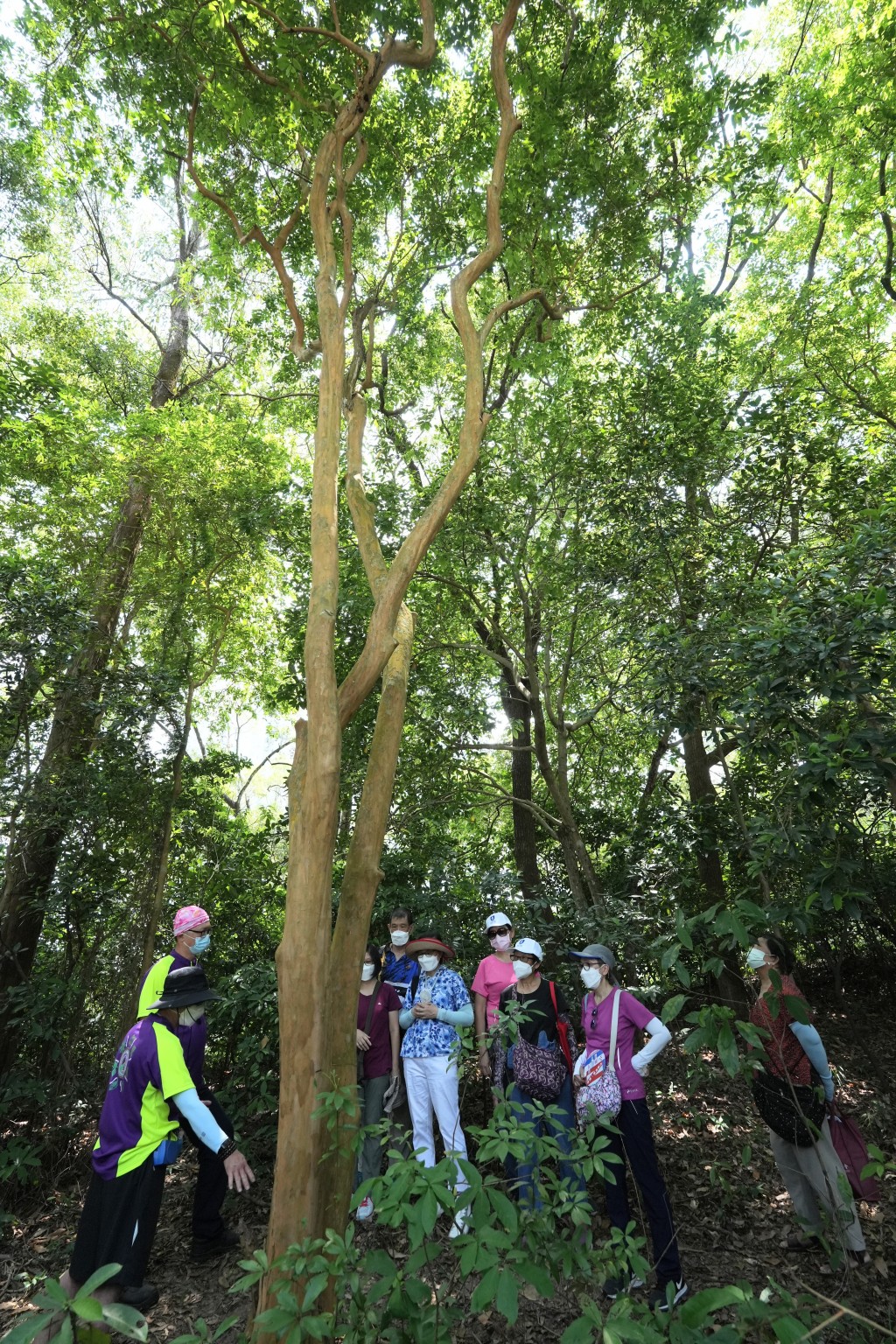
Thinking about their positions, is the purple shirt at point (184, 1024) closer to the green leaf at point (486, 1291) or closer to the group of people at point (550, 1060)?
the group of people at point (550, 1060)

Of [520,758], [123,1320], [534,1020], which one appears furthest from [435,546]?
[123,1320]

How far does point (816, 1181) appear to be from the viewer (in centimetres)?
385

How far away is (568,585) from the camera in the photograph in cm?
751

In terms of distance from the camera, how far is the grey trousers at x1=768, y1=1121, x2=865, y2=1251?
3703 mm

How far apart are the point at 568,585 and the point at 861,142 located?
280 inches

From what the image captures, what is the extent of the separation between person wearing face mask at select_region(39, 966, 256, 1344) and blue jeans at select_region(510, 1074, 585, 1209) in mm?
1242

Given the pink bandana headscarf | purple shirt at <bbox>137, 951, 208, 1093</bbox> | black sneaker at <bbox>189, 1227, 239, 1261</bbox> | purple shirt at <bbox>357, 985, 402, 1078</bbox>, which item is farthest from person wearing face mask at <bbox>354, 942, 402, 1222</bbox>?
the pink bandana headscarf

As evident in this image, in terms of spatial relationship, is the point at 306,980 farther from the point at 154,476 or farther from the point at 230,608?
the point at 154,476

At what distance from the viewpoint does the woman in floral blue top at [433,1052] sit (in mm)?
4438

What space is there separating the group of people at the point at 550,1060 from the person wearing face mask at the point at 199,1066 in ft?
2.98

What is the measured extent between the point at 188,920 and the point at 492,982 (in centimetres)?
208

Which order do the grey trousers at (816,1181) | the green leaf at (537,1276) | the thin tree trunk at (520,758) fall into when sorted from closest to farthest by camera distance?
1. the green leaf at (537,1276)
2. the grey trousers at (816,1181)
3. the thin tree trunk at (520,758)

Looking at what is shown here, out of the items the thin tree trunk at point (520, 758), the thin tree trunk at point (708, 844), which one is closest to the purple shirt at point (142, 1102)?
the thin tree trunk at point (708, 844)

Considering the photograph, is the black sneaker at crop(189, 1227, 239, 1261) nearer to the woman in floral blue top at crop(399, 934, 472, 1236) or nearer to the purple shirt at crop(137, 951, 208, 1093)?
the purple shirt at crop(137, 951, 208, 1093)
